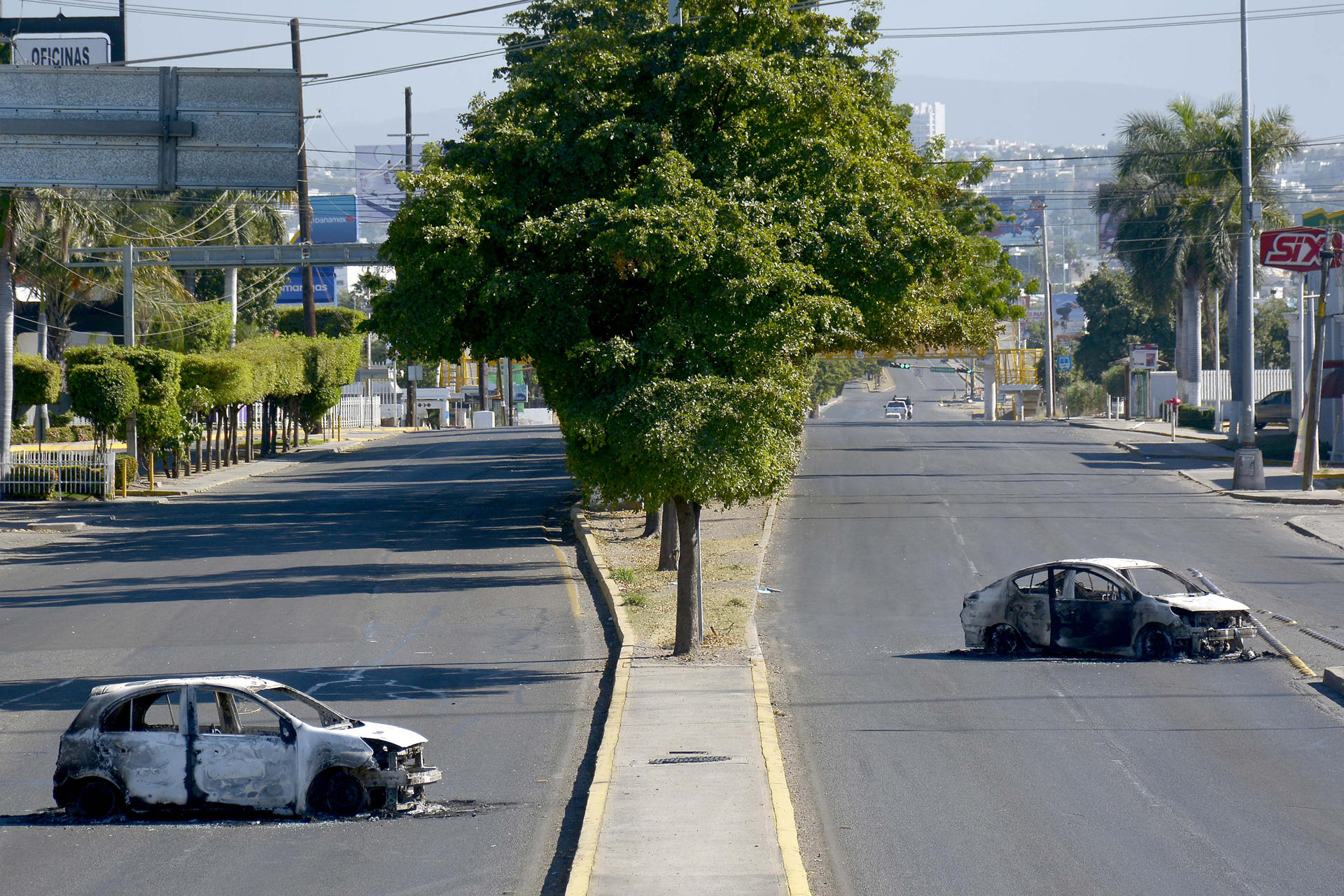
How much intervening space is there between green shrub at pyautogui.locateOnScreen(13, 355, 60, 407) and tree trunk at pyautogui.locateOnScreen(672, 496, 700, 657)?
30861mm

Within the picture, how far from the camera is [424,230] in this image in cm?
1608

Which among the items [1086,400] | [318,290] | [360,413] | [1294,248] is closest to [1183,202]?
[1294,248]

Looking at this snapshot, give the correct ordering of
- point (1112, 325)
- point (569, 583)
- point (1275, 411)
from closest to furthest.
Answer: point (569, 583) < point (1275, 411) < point (1112, 325)

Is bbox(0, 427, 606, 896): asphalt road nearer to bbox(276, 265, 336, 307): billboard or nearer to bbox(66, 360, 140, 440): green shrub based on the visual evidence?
bbox(66, 360, 140, 440): green shrub

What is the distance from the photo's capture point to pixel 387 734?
34.3ft

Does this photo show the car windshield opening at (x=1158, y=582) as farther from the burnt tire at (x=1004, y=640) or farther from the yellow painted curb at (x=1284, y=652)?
the burnt tire at (x=1004, y=640)

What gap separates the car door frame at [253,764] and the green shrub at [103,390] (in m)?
29.6

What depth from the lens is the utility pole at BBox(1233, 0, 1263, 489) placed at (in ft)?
115

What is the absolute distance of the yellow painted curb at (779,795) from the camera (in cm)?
843

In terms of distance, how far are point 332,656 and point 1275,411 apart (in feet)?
162

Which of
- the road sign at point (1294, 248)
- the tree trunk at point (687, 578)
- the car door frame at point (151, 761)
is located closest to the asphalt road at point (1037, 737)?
the tree trunk at point (687, 578)

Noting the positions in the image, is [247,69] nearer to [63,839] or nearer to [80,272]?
[63,839]

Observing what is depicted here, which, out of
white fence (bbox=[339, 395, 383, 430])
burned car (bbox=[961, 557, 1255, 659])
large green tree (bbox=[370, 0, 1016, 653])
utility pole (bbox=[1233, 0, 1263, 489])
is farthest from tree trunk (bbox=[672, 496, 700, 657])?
white fence (bbox=[339, 395, 383, 430])

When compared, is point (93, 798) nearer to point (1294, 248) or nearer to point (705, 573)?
point (705, 573)
